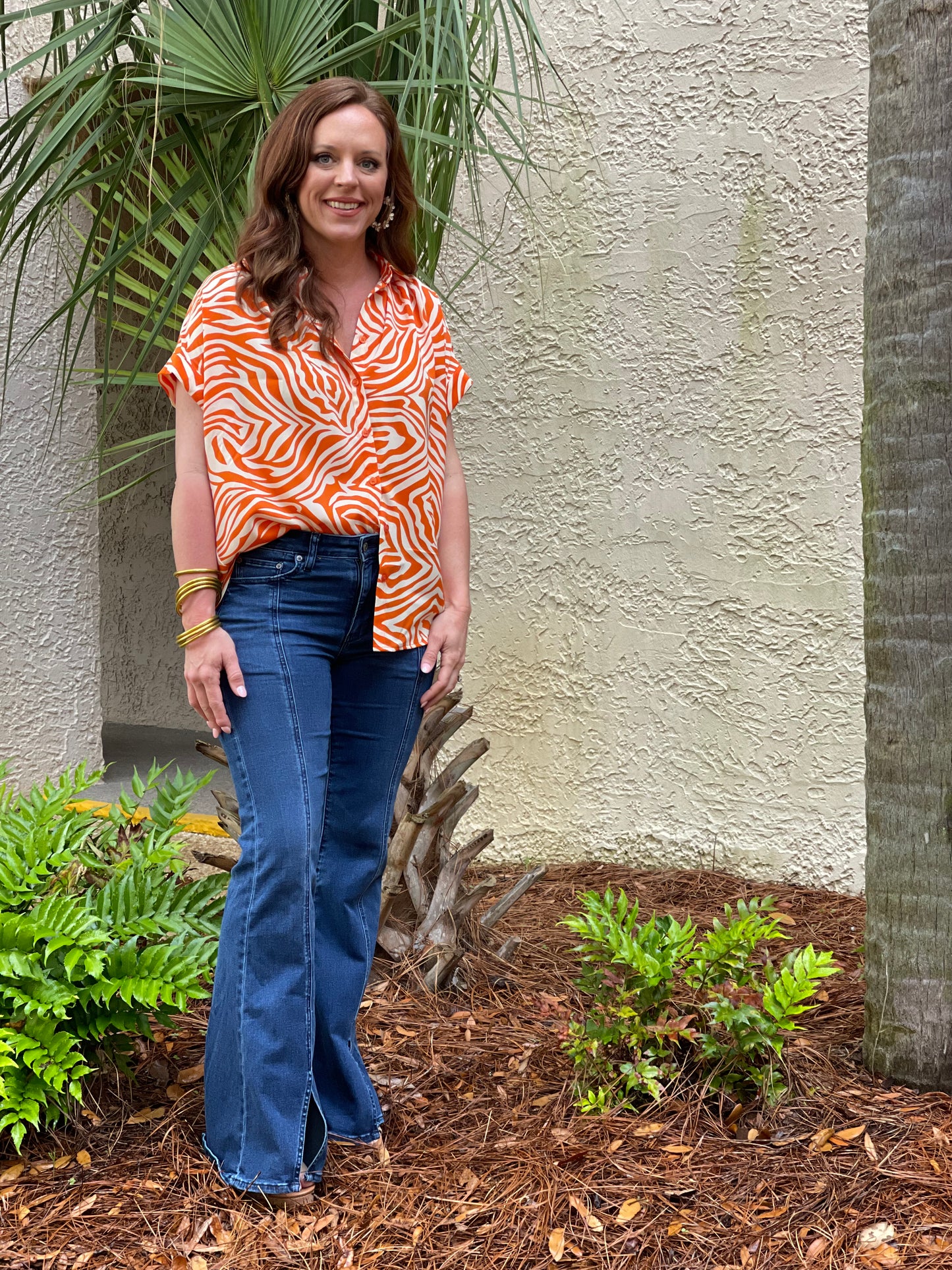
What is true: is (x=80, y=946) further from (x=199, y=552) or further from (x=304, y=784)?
(x=199, y=552)

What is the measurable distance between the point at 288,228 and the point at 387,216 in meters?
0.20

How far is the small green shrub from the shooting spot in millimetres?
2195

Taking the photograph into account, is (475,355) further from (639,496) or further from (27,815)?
(27,815)

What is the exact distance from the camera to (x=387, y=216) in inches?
82.1

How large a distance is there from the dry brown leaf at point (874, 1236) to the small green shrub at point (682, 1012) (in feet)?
0.99

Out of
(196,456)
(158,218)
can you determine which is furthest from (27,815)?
(158,218)

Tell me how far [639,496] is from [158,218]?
1694 mm

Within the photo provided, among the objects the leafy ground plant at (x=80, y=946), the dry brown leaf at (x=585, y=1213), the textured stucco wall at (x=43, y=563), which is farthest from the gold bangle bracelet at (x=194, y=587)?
the textured stucco wall at (x=43, y=563)

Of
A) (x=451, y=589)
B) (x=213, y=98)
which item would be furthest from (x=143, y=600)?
(x=451, y=589)

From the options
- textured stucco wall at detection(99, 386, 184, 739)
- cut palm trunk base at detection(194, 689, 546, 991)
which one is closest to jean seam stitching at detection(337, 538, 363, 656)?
cut palm trunk base at detection(194, 689, 546, 991)

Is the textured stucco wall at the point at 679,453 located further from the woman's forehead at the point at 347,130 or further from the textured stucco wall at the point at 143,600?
the textured stucco wall at the point at 143,600

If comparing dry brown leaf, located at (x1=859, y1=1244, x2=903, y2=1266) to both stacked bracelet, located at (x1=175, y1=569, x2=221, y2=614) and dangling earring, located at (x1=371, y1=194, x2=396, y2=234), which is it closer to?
stacked bracelet, located at (x1=175, y1=569, x2=221, y2=614)

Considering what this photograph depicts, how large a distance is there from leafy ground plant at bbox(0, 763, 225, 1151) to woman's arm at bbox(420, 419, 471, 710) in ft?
2.25

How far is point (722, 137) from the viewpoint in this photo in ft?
11.8
